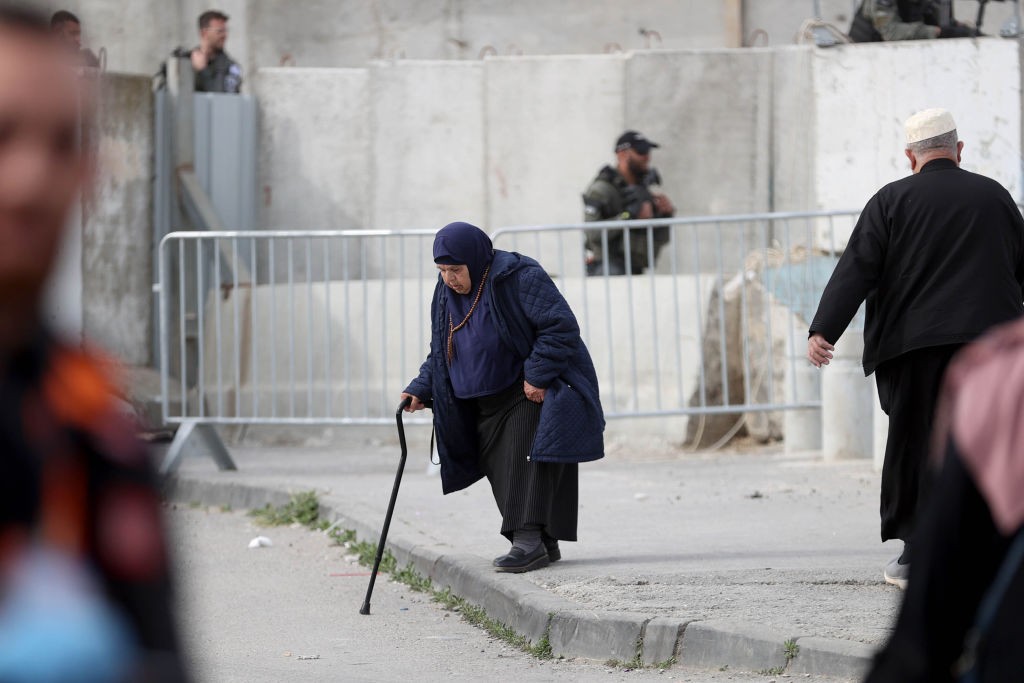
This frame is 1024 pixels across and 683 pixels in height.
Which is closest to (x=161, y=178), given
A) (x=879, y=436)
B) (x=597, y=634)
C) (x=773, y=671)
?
(x=879, y=436)

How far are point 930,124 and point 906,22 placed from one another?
23.7 ft

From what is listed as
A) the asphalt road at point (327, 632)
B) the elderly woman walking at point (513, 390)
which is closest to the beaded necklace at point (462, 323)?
the elderly woman walking at point (513, 390)

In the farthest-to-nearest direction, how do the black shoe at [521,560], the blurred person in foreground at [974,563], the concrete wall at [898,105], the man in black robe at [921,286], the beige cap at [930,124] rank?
the concrete wall at [898,105] < the black shoe at [521,560] < the beige cap at [930,124] < the man in black robe at [921,286] < the blurred person in foreground at [974,563]

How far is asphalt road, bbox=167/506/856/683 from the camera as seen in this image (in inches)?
219

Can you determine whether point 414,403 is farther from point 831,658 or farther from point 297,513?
point 297,513

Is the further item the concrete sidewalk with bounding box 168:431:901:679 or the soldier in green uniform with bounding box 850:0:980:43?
the soldier in green uniform with bounding box 850:0:980:43

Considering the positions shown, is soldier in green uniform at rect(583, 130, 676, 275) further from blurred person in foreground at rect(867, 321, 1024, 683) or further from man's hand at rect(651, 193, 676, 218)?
blurred person in foreground at rect(867, 321, 1024, 683)

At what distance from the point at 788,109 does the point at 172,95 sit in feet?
17.8

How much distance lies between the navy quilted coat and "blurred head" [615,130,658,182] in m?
5.82

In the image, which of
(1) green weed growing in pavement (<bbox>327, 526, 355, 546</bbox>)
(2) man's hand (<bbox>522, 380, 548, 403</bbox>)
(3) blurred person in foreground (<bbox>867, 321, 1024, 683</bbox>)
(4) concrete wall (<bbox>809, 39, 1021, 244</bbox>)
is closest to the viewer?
(3) blurred person in foreground (<bbox>867, 321, 1024, 683</bbox>)

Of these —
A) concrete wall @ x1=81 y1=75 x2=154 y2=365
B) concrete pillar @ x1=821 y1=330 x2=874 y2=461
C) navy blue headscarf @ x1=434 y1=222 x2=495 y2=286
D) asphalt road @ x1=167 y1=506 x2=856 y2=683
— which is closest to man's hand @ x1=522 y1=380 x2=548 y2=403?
navy blue headscarf @ x1=434 y1=222 x2=495 y2=286

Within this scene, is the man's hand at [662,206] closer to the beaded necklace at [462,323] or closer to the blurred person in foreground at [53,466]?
the beaded necklace at [462,323]

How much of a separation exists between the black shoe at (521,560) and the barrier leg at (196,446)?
15.1 feet

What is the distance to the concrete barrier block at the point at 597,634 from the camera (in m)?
5.60
